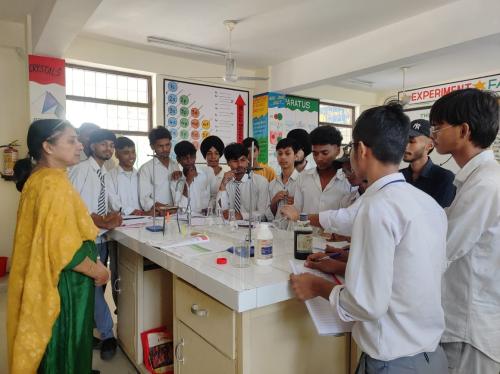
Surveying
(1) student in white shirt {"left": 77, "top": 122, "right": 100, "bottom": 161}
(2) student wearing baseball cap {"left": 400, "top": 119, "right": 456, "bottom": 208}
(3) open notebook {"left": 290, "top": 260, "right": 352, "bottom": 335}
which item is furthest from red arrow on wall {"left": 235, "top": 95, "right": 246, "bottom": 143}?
(3) open notebook {"left": 290, "top": 260, "right": 352, "bottom": 335}

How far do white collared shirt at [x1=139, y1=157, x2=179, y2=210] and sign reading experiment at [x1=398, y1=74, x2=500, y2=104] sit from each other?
4296 millimetres

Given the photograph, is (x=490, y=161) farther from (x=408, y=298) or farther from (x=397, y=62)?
(x=397, y=62)

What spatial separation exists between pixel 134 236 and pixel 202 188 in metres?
1.11

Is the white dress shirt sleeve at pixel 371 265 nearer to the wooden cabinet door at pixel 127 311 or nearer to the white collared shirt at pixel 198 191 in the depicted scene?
the wooden cabinet door at pixel 127 311

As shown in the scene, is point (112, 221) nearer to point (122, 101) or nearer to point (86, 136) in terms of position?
point (86, 136)

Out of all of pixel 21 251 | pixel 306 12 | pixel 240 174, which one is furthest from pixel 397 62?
pixel 21 251

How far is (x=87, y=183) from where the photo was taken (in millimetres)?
2188

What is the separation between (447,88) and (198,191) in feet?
16.2

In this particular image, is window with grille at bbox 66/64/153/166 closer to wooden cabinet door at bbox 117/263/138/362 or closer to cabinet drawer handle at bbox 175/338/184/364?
wooden cabinet door at bbox 117/263/138/362

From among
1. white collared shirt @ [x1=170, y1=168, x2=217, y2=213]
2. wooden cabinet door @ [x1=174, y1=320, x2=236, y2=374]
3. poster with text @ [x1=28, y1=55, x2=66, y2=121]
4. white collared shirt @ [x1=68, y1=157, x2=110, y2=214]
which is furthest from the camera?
poster with text @ [x1=28, y1=55, x2=66, y2=121]

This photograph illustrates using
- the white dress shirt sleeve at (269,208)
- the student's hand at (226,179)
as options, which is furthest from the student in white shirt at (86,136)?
the white dress shirt sleeve at (269,208)

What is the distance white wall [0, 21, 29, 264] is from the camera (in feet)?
12.2

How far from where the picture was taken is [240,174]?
8.83ft

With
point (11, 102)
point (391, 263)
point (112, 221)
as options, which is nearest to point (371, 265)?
point (391, 263)
